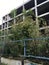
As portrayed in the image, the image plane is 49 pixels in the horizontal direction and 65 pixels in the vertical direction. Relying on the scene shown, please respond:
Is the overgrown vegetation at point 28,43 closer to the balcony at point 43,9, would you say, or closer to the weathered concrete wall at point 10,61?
the weathered concrete wall at point 10,61

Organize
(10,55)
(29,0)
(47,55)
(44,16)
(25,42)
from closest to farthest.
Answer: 1. (47,55)
2. (25,42)
3. (10,55)
4. (44,16)
5. (29,0)

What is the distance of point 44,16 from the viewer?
50.8ft

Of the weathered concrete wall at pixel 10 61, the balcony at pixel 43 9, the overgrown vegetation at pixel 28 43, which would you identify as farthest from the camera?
the balcony at pixel 43 9

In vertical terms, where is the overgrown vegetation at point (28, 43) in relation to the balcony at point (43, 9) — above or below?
below

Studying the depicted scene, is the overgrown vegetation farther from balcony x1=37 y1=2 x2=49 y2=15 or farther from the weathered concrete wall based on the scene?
balcony x1=37 y1=2 x2=49 y2=15

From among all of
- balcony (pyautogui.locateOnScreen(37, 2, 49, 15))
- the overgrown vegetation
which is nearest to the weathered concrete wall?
the overgrown vegetation

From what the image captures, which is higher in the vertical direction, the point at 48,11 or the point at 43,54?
the point at 48,11

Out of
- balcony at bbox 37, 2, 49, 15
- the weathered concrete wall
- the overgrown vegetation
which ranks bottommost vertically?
the weathered concrete wall

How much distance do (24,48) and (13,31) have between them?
2.76 meters

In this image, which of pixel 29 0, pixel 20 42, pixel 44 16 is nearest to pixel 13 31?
pixel 20 42

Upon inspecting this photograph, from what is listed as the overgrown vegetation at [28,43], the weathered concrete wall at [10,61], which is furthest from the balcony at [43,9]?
the weathered concrete wall at [10,61]

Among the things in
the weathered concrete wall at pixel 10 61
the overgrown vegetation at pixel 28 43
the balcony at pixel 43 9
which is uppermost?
the balcony at pixel 43 9

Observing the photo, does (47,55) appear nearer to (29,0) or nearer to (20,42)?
(20,42)

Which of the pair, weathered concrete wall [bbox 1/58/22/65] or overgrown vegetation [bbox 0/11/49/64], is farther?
weathered concrete wall [bbox 1/58/22/65]
